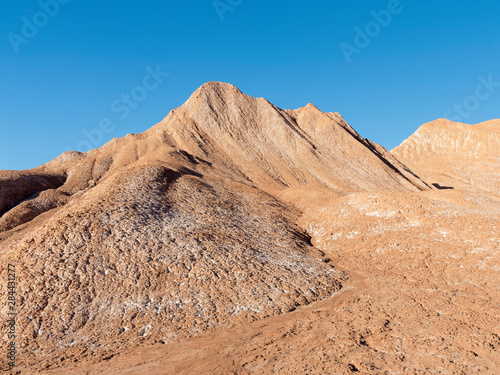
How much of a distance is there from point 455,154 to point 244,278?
89.7 m

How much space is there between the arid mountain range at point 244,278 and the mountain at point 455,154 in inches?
2178

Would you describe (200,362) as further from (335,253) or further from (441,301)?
(335,253)

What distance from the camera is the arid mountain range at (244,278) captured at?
10.3m

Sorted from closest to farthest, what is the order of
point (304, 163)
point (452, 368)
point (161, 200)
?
point (452, 368) < point (161, 200) < point (304, 163)

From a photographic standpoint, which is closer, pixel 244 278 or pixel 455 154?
pixel 244 278

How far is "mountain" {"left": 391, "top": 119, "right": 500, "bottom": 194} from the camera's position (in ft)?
242

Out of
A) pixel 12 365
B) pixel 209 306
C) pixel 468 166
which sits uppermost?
pixel 468 166

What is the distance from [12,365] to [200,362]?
5.85 meters

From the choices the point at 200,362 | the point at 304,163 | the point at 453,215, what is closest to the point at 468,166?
the point at 304,163

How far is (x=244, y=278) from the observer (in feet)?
50.9

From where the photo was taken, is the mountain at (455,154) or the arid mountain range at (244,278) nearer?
the arid mountain range at (244,278)

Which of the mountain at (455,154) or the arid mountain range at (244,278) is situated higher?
the mountain at (455,154)

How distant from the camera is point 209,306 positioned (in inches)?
525

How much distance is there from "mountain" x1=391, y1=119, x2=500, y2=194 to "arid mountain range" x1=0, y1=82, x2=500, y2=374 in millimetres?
55319
